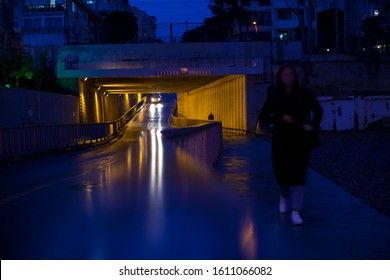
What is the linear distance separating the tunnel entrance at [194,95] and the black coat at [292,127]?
30242 millimetres

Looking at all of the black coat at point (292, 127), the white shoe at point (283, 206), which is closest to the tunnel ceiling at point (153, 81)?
the white shoe at point (283, 206)

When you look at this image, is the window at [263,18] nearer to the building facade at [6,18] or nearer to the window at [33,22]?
the window at [33,22]

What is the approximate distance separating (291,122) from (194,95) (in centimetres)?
5678

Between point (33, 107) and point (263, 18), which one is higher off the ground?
point (263, 18)

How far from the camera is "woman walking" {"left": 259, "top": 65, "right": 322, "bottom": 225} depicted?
7.49 m

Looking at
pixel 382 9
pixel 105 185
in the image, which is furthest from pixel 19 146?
pixel 382 9

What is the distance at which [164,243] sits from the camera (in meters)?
7.05

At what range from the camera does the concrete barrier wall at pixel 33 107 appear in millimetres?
25406

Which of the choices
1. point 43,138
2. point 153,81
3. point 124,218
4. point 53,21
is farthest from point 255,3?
point 124,218

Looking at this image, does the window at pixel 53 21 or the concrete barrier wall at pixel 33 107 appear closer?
the concrete barrier wall at pixel 33 107

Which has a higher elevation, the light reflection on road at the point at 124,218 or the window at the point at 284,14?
the window at the point at 284,14

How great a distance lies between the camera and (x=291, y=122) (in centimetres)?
741

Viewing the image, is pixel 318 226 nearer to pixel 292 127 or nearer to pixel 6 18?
pixel 292 127

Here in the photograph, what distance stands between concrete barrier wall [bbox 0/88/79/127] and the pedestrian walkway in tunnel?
1164cm
